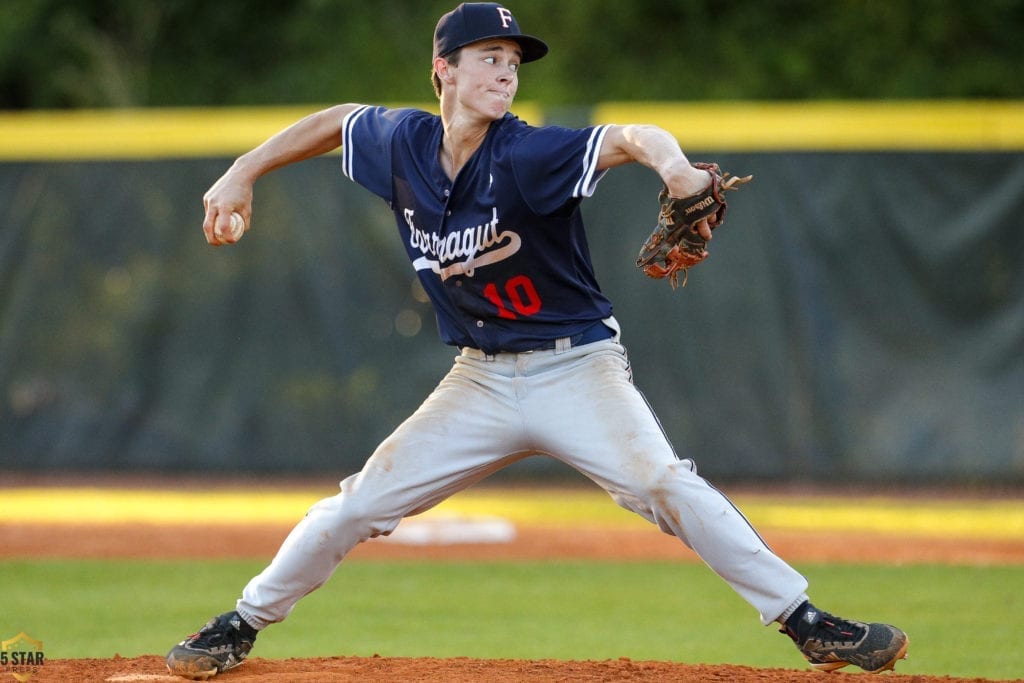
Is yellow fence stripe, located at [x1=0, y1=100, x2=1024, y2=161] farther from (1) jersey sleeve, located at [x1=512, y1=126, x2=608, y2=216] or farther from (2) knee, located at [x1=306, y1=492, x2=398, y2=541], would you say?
(2) knee, located at [x1=306, y1=492, x2=398, y2=541]

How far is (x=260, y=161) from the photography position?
4.54m

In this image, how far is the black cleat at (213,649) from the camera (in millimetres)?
4211

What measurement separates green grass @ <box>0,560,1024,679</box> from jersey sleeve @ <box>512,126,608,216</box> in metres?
2.22

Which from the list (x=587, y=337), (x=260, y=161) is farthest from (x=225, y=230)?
(x=587, y=337)

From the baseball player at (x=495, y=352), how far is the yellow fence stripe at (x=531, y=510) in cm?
542

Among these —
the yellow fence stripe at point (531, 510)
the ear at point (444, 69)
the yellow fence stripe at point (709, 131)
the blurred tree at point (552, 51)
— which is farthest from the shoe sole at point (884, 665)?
the blurred tree at point (552, 51)

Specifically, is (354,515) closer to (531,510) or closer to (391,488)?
(391,488)

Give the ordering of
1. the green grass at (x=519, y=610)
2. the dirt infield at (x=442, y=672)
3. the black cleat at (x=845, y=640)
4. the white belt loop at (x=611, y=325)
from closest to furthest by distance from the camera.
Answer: the black cleat at (x=845, y=640), the dirt infield at (x=442, y=672), the white belt loop at (x=611, y=325), the green grass at (x=519, y=610)

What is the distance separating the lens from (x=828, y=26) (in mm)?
15297

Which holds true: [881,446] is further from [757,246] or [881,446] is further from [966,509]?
[757,246]

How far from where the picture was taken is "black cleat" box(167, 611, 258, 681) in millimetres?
4211

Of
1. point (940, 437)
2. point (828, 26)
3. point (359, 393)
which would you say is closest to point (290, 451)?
point (359, 393)

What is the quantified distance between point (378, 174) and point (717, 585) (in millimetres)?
3944

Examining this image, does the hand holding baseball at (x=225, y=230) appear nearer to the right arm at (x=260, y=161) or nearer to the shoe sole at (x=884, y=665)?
the right arm at (x=260, y=161)
